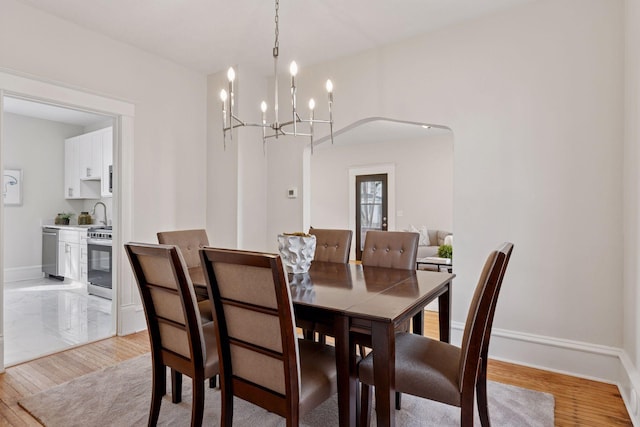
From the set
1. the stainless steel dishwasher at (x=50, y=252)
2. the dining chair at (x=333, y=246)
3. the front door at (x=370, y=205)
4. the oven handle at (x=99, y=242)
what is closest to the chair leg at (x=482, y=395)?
the dining chair at (x=333, y=246)

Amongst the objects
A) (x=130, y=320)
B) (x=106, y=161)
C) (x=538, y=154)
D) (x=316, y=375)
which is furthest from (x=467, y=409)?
(x=106, y=161)

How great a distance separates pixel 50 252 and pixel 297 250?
5.49 m

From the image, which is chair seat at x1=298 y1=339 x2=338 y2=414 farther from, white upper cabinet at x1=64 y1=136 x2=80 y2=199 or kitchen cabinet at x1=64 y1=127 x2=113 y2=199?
white upper cabinet at x1=64 y1=136 x2=80 y2=199

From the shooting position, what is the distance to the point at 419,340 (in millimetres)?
1813

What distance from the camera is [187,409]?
6.82 feet

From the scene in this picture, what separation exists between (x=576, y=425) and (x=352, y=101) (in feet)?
9.84

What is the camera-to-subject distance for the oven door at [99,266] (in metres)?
4.52

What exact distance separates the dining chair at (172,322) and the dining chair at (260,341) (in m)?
0.17

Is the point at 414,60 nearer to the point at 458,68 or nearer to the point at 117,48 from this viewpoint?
the point at 458,68

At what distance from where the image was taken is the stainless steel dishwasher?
564 cm

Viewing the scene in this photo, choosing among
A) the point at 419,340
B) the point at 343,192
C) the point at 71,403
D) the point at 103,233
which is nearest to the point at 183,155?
the point at 103,233

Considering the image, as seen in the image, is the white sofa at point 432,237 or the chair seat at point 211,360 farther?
the white sofa at point 432,237

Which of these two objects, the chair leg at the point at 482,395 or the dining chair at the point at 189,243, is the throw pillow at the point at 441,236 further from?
the chair leg at the point at 482,395

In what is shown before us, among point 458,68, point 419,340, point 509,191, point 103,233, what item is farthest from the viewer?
point 103,233
